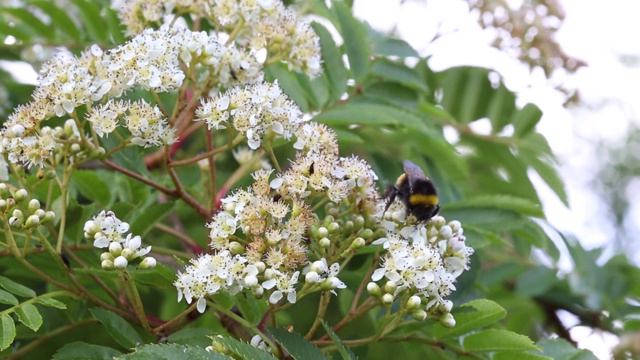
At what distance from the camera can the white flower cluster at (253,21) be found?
2418mm

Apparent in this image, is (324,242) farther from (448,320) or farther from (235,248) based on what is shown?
(448,320)

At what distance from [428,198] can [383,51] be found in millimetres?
931

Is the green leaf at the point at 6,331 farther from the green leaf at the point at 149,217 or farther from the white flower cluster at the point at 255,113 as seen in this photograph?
the white flower cluster at the point at 255,113

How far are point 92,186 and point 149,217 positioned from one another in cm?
39

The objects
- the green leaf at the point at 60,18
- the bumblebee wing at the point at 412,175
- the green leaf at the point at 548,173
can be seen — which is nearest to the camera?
the bumblebee wing at the point at 412,175

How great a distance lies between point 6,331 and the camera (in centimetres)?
183

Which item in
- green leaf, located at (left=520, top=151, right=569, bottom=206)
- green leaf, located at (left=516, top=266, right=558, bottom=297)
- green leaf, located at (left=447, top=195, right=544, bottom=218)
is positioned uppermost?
green leaf, located at (left=447, top=195, right=544, bottom=218)

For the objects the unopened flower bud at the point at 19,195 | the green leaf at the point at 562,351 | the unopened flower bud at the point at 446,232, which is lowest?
the green leaf at the point at 562,351

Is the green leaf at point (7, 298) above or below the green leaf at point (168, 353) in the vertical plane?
below

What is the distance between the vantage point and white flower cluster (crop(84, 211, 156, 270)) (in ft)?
6.19

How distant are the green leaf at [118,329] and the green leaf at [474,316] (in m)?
0.74

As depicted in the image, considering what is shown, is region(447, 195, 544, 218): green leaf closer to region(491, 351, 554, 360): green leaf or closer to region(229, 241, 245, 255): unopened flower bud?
region(491, 351, 554, 360): green leaf

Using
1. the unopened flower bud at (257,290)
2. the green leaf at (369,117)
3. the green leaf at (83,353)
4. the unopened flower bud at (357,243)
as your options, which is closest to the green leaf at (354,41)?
the green leaf at (369,117)

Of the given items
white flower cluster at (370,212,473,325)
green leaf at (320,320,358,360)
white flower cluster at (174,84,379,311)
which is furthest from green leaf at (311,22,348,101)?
green leaf at (320,320,358,360)
